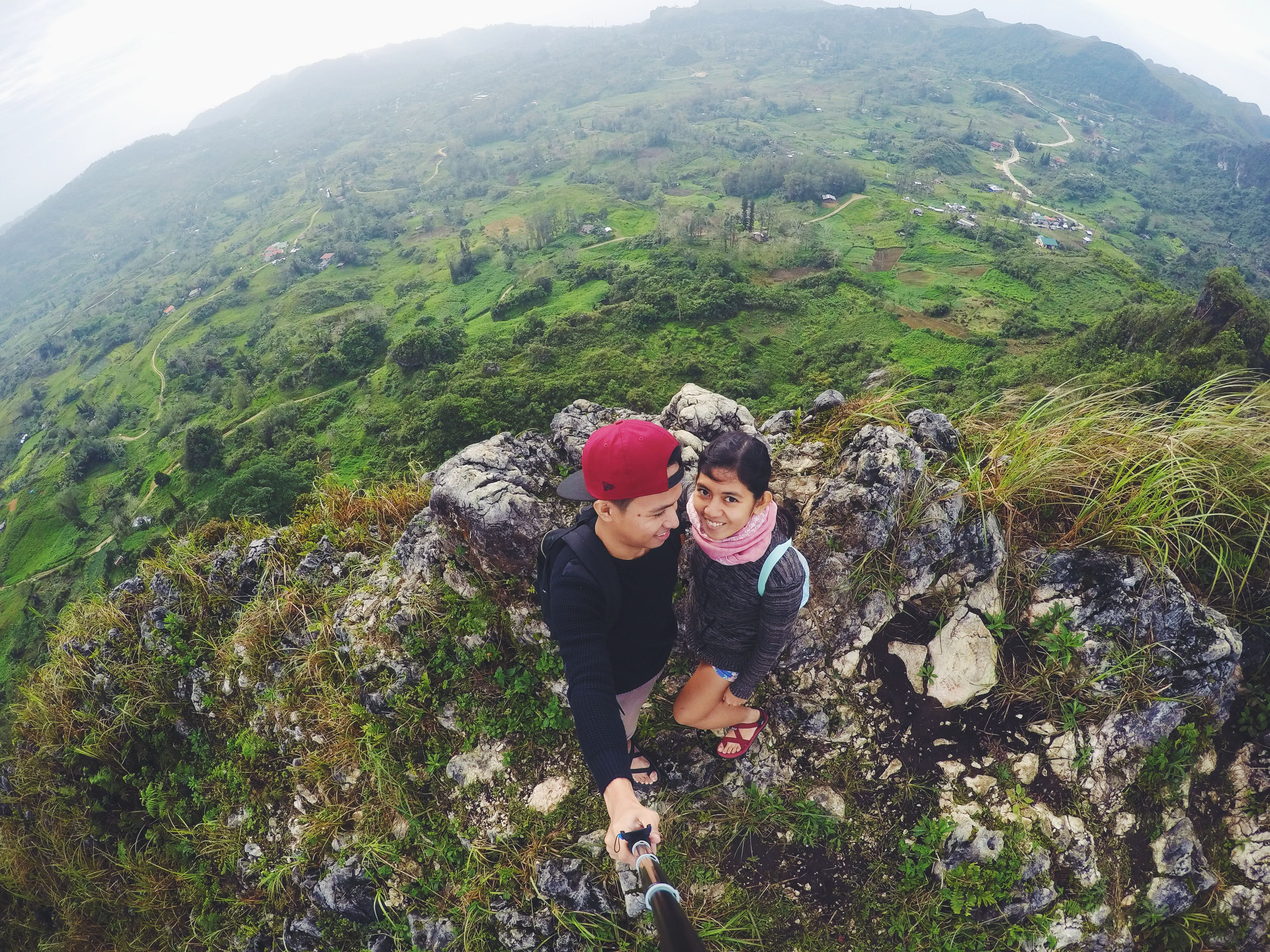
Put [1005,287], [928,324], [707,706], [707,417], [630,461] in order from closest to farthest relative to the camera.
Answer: [630,461] < [707,706] < [707,417] < [928,324] < [1005,287]

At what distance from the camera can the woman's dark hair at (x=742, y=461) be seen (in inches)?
101

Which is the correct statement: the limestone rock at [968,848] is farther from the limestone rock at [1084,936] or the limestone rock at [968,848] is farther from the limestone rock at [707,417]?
the limestone rock at [707,417]

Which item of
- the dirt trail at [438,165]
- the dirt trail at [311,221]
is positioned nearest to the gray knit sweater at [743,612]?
the dirt trail at [311,221]

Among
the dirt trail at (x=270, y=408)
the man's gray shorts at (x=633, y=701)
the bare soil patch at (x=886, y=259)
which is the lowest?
the bare soil patch at (x=886, y=259)

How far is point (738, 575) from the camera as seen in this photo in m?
2.84

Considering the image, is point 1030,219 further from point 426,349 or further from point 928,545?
point 928,545

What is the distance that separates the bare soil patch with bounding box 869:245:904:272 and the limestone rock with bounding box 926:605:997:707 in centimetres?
6976

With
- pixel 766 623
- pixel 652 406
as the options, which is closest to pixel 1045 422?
pixel 766 623

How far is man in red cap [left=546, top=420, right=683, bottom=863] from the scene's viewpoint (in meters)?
2.31

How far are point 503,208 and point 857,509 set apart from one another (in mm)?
113916

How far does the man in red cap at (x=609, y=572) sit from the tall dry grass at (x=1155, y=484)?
277 cm

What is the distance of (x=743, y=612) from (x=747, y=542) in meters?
0.46

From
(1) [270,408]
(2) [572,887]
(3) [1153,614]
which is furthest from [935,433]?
(1) [270,408]

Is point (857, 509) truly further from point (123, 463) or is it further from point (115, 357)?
point (115, 357)
